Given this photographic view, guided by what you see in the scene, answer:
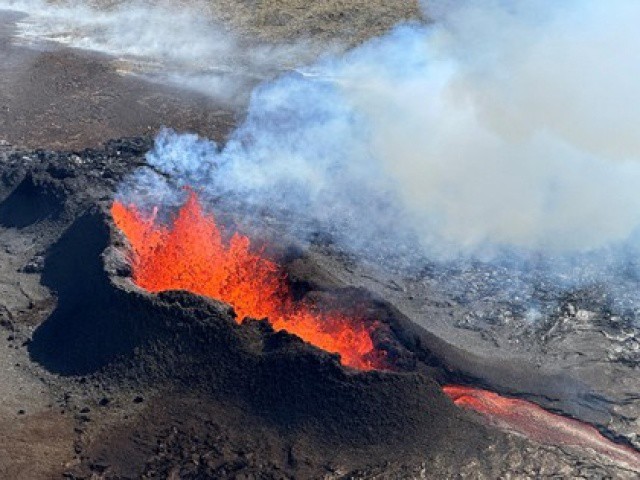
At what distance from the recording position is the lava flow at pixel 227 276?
15.6m

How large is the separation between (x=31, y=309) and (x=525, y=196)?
1280cm

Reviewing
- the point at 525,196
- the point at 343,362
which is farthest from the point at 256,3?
the point at 343,362

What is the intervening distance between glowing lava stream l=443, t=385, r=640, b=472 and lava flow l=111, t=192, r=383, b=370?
1856mm

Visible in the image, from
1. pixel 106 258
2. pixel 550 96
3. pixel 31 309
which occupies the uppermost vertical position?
pixel 550 96

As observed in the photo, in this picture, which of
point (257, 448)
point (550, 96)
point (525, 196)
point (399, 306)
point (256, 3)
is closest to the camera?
point (257, 448)

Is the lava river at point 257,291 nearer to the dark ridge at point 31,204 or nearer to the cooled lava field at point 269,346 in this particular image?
the cooled lava field at point 269,346

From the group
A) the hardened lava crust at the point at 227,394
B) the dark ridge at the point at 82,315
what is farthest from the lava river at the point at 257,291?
the dark ridge at the point at 82,315

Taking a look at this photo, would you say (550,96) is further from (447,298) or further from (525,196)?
(447,298)

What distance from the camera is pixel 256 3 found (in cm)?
4006

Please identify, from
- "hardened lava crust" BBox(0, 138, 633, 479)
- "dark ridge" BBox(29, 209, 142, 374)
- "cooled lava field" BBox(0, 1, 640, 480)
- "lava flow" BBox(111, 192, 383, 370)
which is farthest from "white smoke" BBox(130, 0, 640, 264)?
"hardened lava crust" BBox(0, 138, 633, 479)

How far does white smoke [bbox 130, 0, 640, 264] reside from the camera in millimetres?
21172

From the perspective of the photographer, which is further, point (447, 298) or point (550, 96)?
point (550, 96)

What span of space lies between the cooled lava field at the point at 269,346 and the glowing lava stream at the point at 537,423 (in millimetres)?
38

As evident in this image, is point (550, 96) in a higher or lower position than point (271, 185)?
higher
